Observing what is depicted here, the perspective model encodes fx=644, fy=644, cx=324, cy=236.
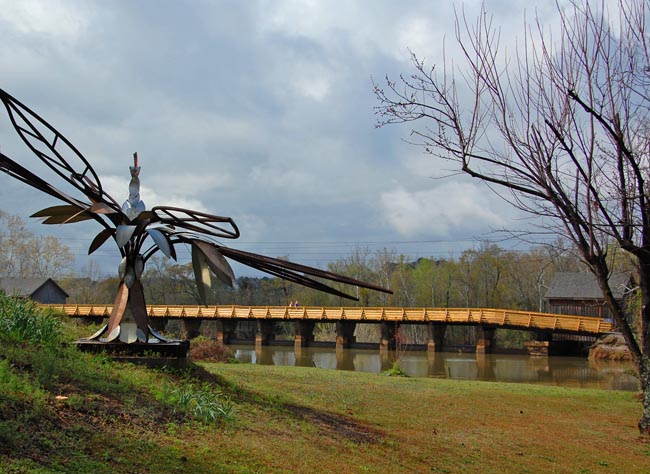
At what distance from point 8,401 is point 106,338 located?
11.5ft

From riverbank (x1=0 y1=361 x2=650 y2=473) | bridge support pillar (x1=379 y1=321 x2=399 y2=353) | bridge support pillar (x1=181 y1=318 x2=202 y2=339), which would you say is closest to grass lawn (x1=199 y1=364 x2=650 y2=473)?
riverbank (x1=0 y1=361 x2=650 y2=473)

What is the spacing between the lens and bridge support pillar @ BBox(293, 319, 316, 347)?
4550 cm

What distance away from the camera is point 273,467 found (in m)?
6.38

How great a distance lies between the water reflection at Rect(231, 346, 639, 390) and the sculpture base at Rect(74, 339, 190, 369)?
1725 centimetres

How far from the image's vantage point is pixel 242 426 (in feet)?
25.2

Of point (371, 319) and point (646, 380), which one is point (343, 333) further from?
point (646, 380)

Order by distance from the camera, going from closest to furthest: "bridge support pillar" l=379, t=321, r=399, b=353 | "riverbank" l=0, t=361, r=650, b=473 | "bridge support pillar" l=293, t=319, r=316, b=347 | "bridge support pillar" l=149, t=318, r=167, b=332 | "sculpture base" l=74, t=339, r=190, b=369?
"riverbank" l=0, t=361, r=650, b=473
"sculpture base" l=74, t=339, r=190, b=369
"bridge support pillar" l=379, t=321, r=399, b=353
"bridge support pillar" l=293, t=319, r=316, b=347
"bridge support pillar" l=149, t=318, r=167, b=332

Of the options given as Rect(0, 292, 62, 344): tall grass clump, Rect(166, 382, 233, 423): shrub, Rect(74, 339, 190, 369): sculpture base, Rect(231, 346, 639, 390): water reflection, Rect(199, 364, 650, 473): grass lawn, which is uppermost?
Rect(0, 292, 62, 344): tall grass clump

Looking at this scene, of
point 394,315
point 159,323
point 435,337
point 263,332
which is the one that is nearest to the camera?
point 435,337

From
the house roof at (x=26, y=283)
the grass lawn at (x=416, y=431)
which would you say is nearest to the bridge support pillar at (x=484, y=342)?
the grass lawn at (x=416, y=431)

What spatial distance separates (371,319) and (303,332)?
18.4 ft

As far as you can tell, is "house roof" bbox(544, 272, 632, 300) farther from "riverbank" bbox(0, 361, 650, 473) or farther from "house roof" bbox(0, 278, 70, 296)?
"house roof" bbox(0, 278, 70, 296)

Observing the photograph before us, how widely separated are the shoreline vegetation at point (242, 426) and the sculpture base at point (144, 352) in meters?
0.20

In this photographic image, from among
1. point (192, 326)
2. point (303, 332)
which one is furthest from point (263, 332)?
point (192, 326)
